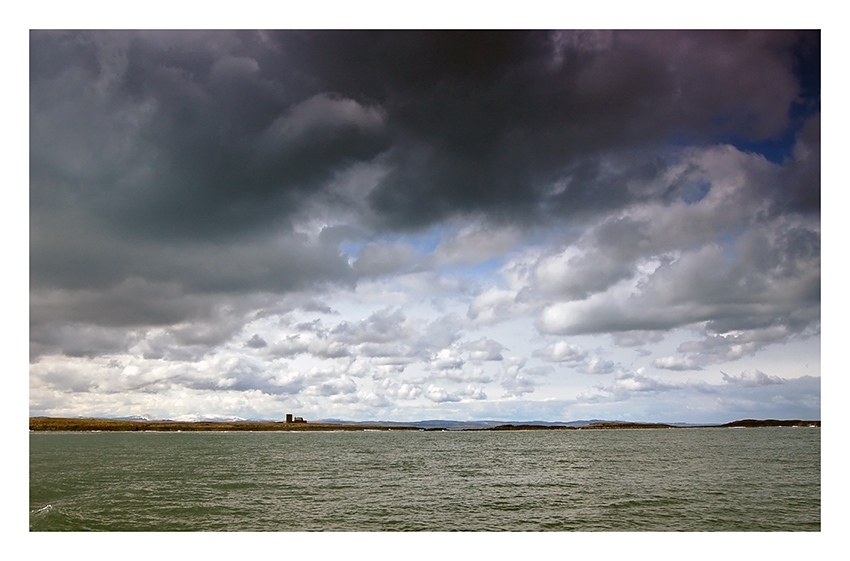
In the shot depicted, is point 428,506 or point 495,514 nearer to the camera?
point 495,514

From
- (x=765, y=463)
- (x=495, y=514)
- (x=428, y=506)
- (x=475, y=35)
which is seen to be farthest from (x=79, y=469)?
(x=765, y=463)

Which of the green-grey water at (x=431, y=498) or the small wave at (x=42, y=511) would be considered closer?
the green-grey water at (x=431, y=498)

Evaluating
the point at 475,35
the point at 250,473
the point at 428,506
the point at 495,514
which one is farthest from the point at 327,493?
the point at 475,35

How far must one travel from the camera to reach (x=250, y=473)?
5431 cm

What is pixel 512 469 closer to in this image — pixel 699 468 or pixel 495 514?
pixel 699 468

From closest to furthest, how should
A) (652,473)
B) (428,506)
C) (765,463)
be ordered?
(428,506) → (652,473) → (765,463)

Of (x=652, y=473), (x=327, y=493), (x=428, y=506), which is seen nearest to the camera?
(x=428, y=506)

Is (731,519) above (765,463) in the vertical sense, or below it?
above

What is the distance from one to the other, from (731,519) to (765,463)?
128 ft

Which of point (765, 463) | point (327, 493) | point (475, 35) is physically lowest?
point (765, 463)

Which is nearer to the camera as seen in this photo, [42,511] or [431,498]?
[42,511]

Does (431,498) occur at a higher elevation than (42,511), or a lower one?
lower

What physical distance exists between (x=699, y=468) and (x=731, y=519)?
1146 inches

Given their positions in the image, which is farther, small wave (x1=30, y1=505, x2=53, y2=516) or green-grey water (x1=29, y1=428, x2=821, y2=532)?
small wave (x1=30, y1=505, x2=53, y2=516)
